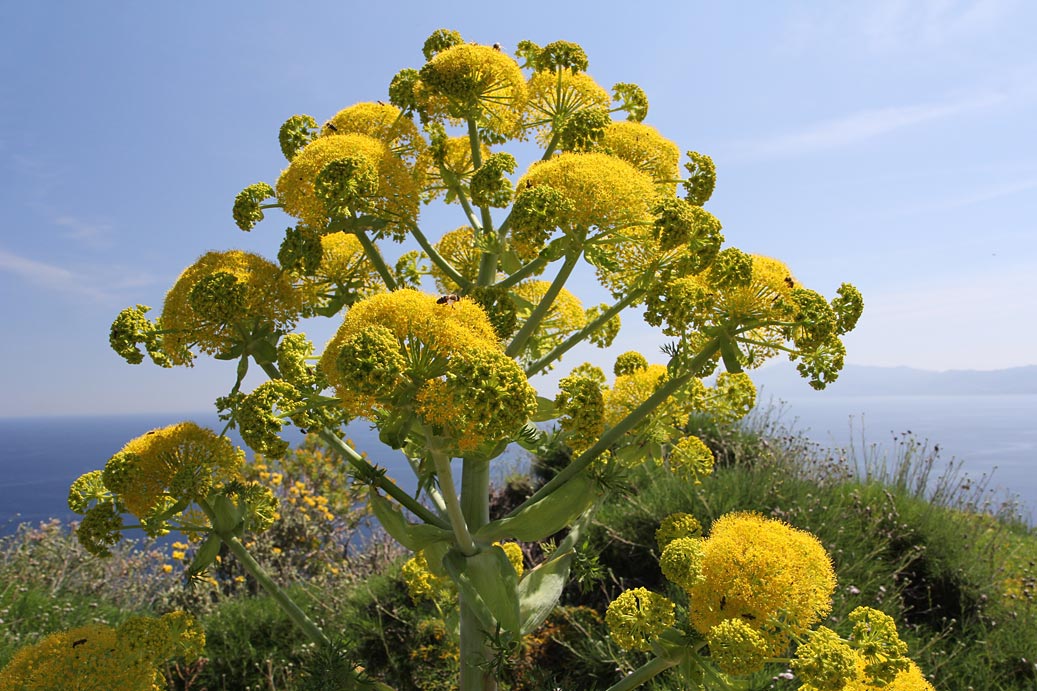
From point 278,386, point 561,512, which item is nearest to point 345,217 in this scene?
point 278,386

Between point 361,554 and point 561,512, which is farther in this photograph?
point 361,554

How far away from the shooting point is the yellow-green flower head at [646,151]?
8.71ft

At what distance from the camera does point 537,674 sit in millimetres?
3229

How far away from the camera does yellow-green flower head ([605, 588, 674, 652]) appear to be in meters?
2.57

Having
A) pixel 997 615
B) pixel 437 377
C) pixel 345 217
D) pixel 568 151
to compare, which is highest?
pixel 568 151

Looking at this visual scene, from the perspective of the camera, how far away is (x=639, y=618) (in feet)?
8.53

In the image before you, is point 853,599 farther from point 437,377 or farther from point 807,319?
point 437,377

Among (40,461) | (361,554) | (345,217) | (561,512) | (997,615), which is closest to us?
(345,217)

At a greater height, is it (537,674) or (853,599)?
(537,674)

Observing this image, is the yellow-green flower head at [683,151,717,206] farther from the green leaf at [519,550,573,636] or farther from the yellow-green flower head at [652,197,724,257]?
the green leaf at [519,550,573,636]

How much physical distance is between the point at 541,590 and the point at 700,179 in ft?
5.72

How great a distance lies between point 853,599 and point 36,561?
33.9 feet

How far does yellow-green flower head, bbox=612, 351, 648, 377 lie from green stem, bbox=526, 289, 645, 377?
A: 65cm

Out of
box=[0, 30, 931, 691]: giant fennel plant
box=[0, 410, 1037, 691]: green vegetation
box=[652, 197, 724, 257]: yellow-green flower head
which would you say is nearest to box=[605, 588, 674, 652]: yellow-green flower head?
box=[0, 30, 931, 691]: giant fennel plant
